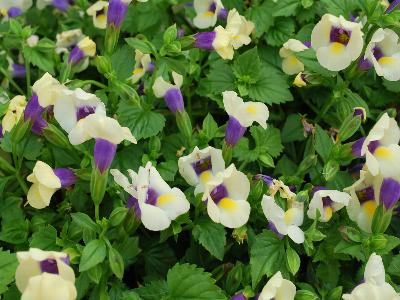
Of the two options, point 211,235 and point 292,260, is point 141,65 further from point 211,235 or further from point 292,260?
point 292,260

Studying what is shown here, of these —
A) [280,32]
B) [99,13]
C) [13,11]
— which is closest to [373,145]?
[280,32]

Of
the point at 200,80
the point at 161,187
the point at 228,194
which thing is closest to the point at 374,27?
the point at 200,80

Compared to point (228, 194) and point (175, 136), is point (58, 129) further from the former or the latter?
point (228, 194)

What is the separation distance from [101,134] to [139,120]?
32cm

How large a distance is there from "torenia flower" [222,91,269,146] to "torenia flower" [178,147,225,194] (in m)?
0.07

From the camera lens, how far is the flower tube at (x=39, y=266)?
3.80 ft

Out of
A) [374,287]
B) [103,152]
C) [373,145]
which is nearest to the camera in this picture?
[374,287]

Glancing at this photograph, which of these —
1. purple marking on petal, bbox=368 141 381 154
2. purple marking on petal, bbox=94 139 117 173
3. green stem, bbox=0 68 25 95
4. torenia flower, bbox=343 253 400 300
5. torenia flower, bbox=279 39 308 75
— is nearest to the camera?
torenia flower, bbox=343 253 400 300

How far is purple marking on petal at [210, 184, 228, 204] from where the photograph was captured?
1416 mm

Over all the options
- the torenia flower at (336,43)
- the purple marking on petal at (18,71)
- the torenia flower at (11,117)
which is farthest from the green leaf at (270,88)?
the purple marking on petal at (18,71)

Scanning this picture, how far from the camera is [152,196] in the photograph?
4.50ft

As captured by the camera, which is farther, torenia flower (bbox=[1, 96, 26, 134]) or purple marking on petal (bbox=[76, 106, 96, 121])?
torenia flower (bbox=[1, 96, 26, 134])

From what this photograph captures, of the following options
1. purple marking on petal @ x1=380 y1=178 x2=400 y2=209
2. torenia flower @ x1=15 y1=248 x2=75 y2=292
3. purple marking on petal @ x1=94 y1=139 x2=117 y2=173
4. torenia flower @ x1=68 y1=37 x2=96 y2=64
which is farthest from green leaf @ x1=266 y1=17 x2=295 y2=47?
torenia flower @ x1=15 y1=248 x2=75 y2=292

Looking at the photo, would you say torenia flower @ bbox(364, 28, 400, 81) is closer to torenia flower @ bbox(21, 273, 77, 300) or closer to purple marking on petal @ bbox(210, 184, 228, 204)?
purple marking on petal @ bbox(210, 184, 228, 204)
